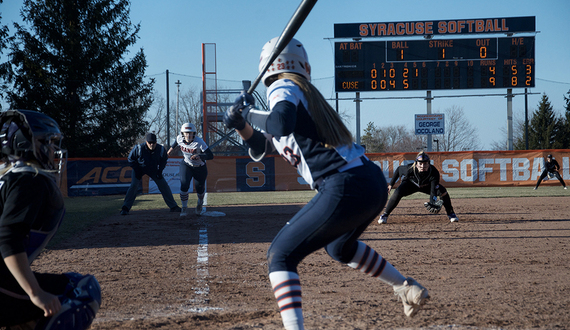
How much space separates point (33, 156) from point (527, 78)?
27.5 metres

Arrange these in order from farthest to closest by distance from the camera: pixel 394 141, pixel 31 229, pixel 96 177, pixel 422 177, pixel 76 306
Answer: pixel 394 141 < pixel 96 177 < pixel 422 177 < pixel 76 306 < pixel 31 229

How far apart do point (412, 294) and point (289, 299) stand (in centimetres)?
101

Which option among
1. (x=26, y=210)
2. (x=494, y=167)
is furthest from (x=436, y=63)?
(x=26, y=210)

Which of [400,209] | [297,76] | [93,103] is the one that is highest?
[93,103]

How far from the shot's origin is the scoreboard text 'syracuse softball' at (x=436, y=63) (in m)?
24.4

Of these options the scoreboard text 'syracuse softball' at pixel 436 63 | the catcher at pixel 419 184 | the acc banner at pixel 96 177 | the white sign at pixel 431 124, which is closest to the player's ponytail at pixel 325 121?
the catcher at pixel 419 184

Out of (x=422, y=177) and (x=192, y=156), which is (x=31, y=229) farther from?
(x=422, y=177)

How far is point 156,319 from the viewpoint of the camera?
11.0 ft

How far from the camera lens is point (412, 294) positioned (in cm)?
297

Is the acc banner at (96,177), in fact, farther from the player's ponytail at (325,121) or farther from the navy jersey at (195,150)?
the player's ponytail at (325,121)

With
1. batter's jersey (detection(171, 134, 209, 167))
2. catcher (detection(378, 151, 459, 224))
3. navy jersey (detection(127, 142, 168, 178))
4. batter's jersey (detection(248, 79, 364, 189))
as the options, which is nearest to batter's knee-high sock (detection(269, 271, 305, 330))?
batter's jersey (detection(248, 79, 364, 189))

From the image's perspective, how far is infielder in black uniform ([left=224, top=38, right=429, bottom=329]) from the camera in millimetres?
2438

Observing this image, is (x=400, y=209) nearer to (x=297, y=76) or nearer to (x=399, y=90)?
(x=297, y=76)

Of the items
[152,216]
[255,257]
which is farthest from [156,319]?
[152,216]
